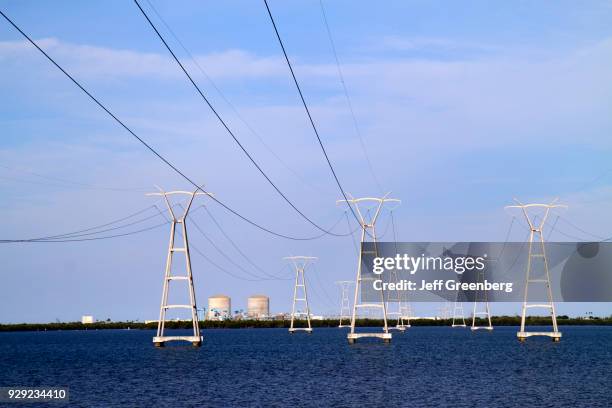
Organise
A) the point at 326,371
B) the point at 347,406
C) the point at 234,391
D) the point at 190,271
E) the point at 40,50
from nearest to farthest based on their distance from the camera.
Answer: the point at 40,50 → the point at 347,406 → the point at 234,391 → the point at 326,371 → the point at 190,271

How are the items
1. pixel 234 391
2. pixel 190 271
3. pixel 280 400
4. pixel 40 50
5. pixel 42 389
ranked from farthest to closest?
1. pixel 190 271
2. pixel 42 389
3. pixel 234 391
4. pixel 280 400
5. pixel 40 50

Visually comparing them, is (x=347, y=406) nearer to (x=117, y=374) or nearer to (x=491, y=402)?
(x=491, y=402)

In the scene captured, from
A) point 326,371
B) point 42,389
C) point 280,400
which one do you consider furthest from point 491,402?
point 42,389

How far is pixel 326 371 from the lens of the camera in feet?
270

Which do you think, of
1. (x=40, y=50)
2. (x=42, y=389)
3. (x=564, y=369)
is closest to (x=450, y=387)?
(x=564, y=369)

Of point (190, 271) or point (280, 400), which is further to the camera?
point (190, 271)

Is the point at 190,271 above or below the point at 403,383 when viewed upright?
above

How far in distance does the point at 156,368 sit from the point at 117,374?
20.4 ft

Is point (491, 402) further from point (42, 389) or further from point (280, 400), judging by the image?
point (42, 389)

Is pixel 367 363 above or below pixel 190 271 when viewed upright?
below

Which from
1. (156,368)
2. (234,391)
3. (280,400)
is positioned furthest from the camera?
(156,368)

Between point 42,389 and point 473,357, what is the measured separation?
54334 millimetres

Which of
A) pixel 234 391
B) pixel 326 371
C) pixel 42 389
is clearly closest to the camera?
pixel 234 391

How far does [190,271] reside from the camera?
102 metres
